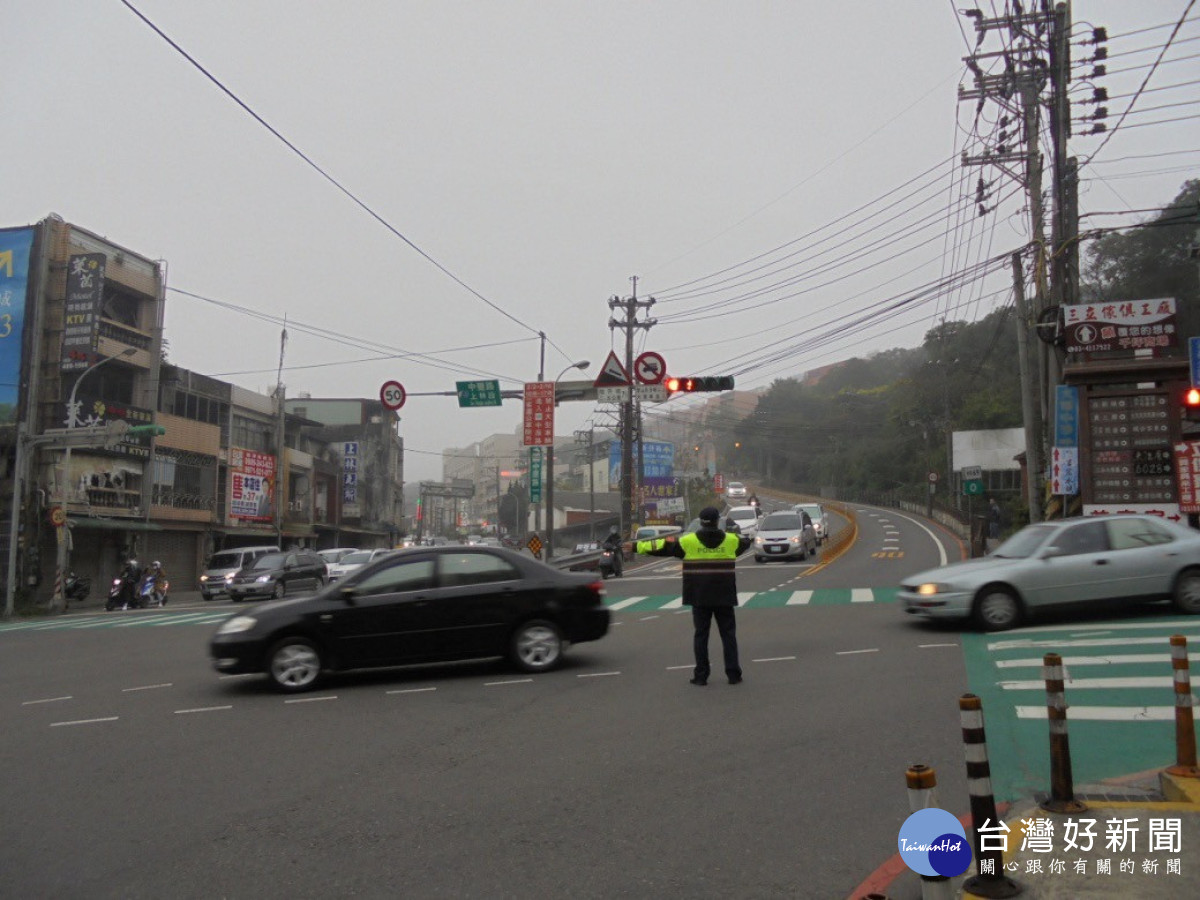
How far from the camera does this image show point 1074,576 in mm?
12867

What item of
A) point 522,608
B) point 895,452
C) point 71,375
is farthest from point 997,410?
point 522,608

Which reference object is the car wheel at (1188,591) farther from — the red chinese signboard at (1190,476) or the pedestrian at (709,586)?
the red chinese signboard at (1190,476)

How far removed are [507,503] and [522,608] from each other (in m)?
54.9

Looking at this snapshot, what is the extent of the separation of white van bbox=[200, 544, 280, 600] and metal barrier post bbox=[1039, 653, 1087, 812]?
99.0ft

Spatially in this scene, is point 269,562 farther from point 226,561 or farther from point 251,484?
point 251,484

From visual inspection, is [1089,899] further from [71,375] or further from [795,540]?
[71,375]

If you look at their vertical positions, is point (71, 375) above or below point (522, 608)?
above

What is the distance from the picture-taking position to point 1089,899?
13.6 feet

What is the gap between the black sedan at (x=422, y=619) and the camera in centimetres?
1029

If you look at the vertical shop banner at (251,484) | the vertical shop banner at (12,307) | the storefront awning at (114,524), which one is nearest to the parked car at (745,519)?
the vertical shop banner at (251,484)

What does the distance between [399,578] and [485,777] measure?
14.2 feet

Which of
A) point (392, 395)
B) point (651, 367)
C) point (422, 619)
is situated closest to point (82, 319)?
point (392, 395)

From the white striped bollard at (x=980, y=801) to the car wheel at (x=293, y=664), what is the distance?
7594mm

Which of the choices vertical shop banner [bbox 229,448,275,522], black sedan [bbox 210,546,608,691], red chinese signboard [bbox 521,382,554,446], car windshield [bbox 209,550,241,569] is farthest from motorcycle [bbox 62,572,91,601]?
black sedan [bbox 210,546,608,691]
